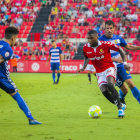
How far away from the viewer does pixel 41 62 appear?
25844mm

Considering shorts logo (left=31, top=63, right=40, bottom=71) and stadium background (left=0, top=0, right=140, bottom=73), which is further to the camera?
stadium background (left=0, top=0, right=140, bottom=73)

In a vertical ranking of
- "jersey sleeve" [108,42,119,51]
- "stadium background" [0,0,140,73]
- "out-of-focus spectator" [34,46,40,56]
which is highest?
"jersey sleeve" [108,42,119,51]

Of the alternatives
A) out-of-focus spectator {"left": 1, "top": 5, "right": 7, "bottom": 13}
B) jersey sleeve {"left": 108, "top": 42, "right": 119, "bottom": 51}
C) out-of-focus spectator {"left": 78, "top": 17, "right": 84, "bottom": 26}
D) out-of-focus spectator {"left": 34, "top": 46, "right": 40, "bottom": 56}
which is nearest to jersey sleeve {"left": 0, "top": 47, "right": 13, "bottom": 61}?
jersey sleeve {"left": 108, "top": 42, "right": 119, "bottom": 51}

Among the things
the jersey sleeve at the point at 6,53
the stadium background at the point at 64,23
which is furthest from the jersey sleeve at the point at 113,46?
the stadium background at the point at 64,23

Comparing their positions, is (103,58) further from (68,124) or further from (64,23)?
(64,23)

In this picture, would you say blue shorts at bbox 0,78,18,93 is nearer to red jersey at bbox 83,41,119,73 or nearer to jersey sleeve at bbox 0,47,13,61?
jersey sleeve at bbox 0,47,13,61

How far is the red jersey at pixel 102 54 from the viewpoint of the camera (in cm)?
654

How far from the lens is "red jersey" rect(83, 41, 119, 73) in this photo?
6539 millimetres

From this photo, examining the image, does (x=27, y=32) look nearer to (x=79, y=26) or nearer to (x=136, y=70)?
(x=79, y=26)

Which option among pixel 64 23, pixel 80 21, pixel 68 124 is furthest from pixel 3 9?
pixel 68 124

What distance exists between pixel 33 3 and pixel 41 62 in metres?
10.1

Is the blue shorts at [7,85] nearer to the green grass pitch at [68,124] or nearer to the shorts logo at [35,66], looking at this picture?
the green grass pitch at [68,124]

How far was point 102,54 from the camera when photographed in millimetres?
6547

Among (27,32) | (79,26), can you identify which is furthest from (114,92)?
(27,32)
